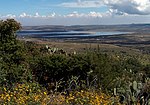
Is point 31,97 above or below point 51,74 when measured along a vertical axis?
above

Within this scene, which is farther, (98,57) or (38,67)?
(38,67)

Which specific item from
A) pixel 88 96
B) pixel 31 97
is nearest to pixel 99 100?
pixel 88 96

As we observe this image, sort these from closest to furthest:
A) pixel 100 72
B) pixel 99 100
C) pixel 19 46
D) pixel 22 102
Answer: pixel 22 102 → pixel 99 100 → pixel 100 72 → pixel 19 46

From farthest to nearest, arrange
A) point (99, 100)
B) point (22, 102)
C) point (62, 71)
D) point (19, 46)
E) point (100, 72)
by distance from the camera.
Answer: point (62, 71) → point (19, 46) → point (100, 72) → point (99, 100) → point (22, 102)

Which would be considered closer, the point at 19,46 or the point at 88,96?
the point at 88,96

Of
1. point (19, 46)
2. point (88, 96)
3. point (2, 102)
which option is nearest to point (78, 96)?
point (88, 96)

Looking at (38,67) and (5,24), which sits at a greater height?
(5,24)

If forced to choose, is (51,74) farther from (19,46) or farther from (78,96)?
(78,96)

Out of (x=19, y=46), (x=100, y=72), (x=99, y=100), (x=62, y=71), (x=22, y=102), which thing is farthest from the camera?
(x=62, y=71)

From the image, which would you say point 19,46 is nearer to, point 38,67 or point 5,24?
point 5,24
